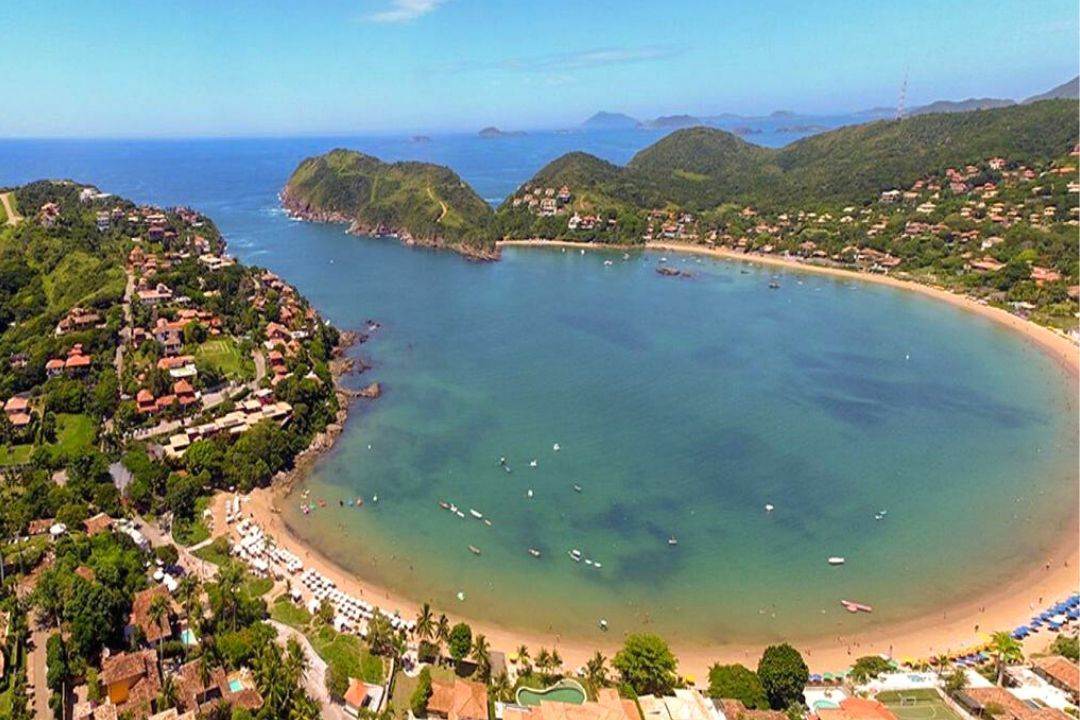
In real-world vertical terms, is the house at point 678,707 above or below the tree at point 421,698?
below

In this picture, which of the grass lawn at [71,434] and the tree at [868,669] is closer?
the tree at [868,669]

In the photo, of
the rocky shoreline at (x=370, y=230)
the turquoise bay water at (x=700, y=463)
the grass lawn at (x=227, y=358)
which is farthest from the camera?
the rocky shoreline at (x=370, y=230)

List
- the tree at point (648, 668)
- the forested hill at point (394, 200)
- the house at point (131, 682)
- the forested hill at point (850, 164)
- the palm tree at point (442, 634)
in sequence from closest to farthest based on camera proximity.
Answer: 1. the house at point (131, 682)
2. the tree at point (648, 668)
3. the palm tree at point (442, 634)
4. the forested hill at point (394, 200)
5. the forested hill at point (850, 164)

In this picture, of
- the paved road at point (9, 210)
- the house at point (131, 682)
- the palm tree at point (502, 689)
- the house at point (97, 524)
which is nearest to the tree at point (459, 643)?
the palm tree at point (502, 689)

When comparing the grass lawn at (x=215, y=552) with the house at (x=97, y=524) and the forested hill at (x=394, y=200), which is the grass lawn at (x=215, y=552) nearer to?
the house at (x=97, y=524)

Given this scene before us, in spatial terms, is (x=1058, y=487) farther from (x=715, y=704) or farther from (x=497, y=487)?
(x=497, y=487)

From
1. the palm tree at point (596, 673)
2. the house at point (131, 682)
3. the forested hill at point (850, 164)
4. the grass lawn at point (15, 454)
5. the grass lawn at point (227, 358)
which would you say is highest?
the forested hill at point (850, 164)

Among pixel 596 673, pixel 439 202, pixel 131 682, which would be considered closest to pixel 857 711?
pixel 596 673

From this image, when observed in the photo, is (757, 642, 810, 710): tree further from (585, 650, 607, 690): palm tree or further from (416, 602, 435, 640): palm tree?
(416, 602, 435, 640): palm tree
